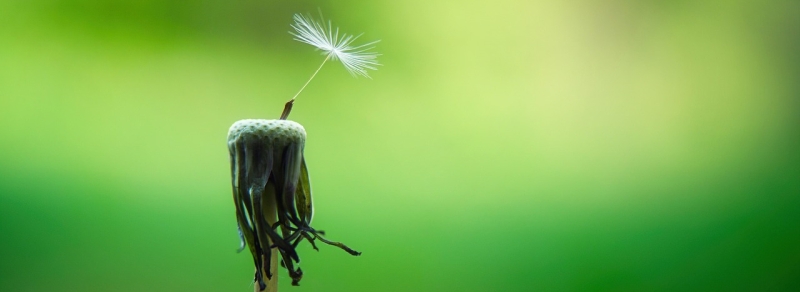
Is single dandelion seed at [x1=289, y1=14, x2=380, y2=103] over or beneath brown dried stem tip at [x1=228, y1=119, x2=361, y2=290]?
over

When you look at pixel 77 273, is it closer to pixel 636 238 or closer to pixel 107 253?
pixel 107 253

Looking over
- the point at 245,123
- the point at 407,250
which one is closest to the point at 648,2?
the point at 407,250

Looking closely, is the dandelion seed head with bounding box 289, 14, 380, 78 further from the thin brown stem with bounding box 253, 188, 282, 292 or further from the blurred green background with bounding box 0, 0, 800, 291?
the thin brown stem with bounding box 253, 188, 282, 292

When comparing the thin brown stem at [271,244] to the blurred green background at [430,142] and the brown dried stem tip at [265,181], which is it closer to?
the brown dried stem tip at [265,181]

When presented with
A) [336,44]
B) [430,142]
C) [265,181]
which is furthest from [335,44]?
[265,181]

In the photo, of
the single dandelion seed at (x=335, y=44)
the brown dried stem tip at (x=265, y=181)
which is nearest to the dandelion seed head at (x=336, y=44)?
the single dandelion seed at (x=335, y=44)

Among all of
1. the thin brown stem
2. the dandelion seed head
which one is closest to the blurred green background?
the dandelion seed head
